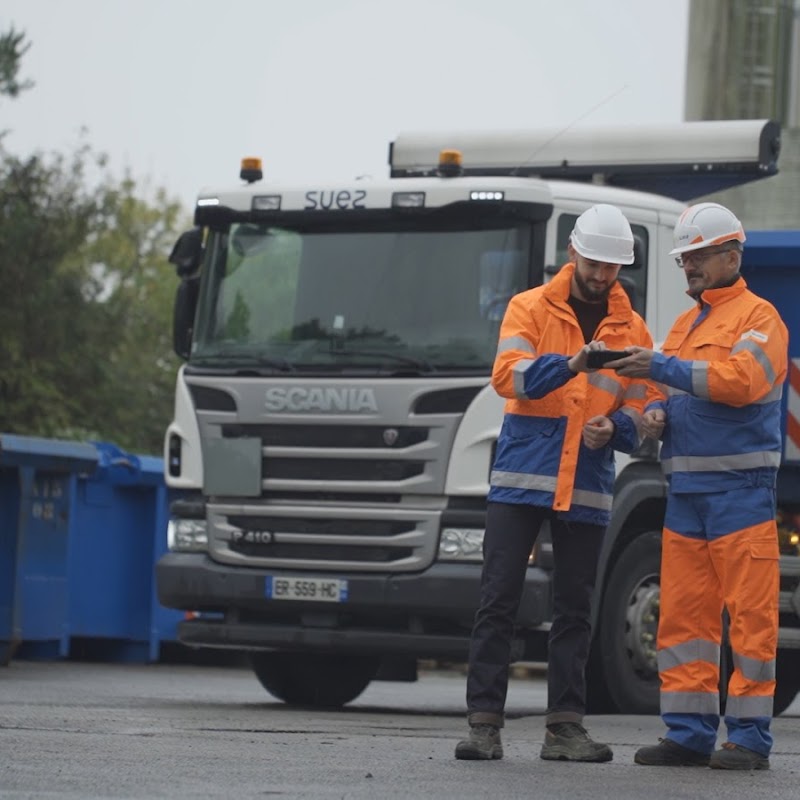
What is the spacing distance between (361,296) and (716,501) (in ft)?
12.4

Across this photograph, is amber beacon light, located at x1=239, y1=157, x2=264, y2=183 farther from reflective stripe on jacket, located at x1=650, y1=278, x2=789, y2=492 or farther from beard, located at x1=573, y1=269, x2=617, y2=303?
reflective stripe on jacket, located at x1=650, y1=278, x2=789, y2=492

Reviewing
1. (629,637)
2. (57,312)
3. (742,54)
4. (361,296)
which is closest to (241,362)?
(361,296)

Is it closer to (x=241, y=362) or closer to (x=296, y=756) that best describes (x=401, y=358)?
(x=241, y=362)

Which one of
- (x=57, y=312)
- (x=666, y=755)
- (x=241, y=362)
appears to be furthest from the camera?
(x=57, y=312)

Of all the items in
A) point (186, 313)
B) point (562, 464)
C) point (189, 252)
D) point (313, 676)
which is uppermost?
point (189, 252)

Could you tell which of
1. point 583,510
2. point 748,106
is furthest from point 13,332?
point 583,510

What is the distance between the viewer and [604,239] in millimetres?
8227

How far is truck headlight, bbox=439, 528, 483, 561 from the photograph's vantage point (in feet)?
36.6

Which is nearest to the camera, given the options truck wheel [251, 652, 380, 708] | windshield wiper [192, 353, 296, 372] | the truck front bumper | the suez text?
the truck front bumper

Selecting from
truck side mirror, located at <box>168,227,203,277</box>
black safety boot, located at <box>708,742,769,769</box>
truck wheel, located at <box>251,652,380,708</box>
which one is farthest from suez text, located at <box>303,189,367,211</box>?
black safety boot, located at <box>708,742,769,769</box>

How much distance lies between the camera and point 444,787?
271 inches

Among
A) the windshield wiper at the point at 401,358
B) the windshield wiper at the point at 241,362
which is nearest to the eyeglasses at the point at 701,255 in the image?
the windshield wiper at the point at 401,358

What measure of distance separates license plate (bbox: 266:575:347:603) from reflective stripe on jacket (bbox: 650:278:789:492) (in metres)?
3.35

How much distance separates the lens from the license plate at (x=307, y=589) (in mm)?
11344
